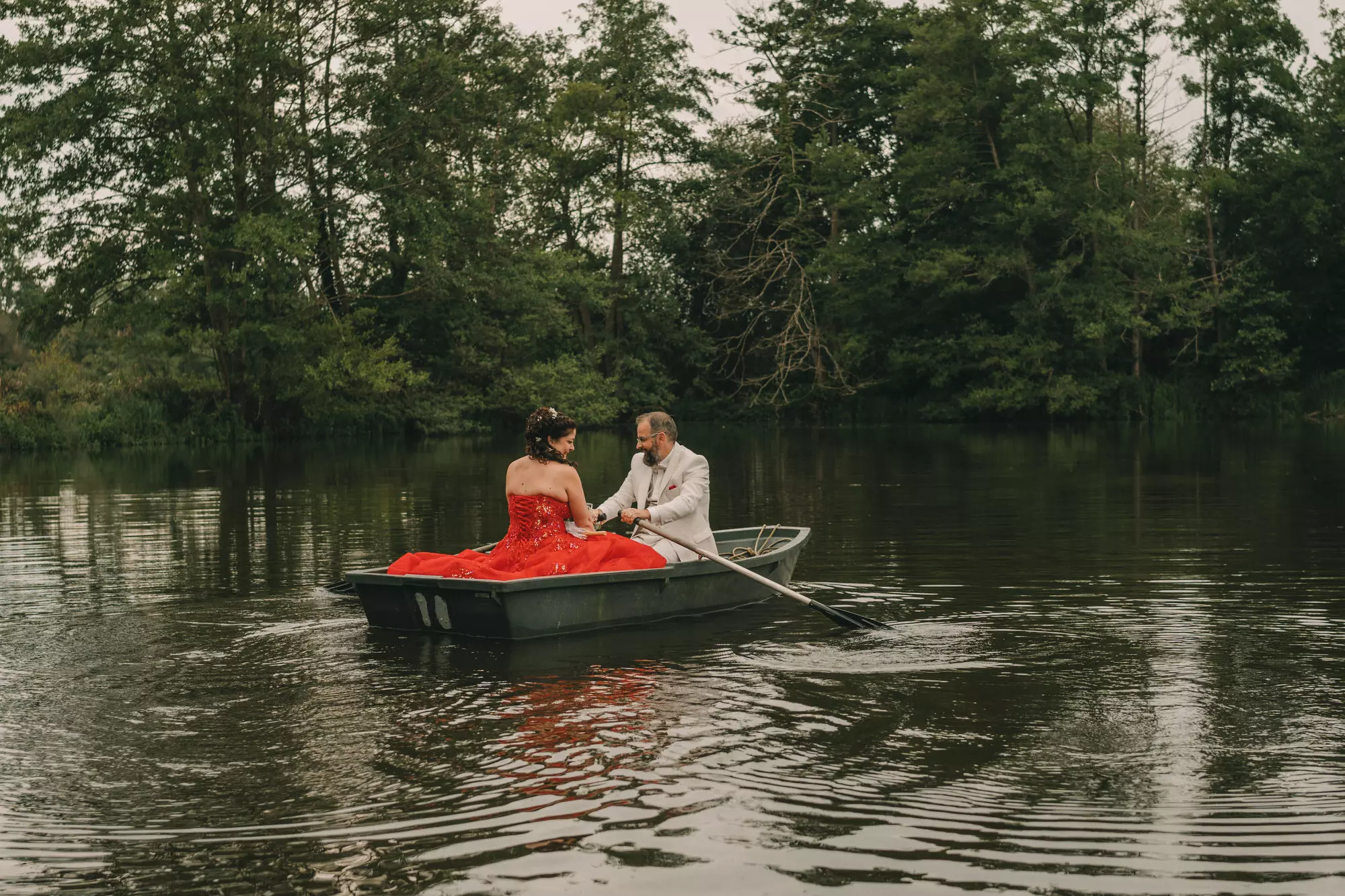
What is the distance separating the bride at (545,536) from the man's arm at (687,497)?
1.07ft

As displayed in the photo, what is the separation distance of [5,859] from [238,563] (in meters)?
8.82

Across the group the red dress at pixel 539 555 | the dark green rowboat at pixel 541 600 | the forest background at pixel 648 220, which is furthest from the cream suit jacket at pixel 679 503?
the forest background at pixel 648 220

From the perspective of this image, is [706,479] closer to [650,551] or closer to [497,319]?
[650,551]

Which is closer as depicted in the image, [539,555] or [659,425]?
[539,555]

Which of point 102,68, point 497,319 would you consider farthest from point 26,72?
point 497,319

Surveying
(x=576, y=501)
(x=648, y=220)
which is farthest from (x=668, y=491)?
(x=648, y=220)

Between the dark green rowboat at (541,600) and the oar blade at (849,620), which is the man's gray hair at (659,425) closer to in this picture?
the dark green rowboat at (541,600)

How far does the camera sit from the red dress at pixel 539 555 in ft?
31.5

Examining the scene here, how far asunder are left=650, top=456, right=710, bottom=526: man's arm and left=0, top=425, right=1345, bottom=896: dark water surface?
0.81 metres

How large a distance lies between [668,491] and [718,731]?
3.94m

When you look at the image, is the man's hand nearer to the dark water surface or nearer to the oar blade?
the dark water surface

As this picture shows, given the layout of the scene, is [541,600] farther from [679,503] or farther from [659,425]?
[659,425]

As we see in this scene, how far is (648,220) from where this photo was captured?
5541cm

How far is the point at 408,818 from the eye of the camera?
5.57m
